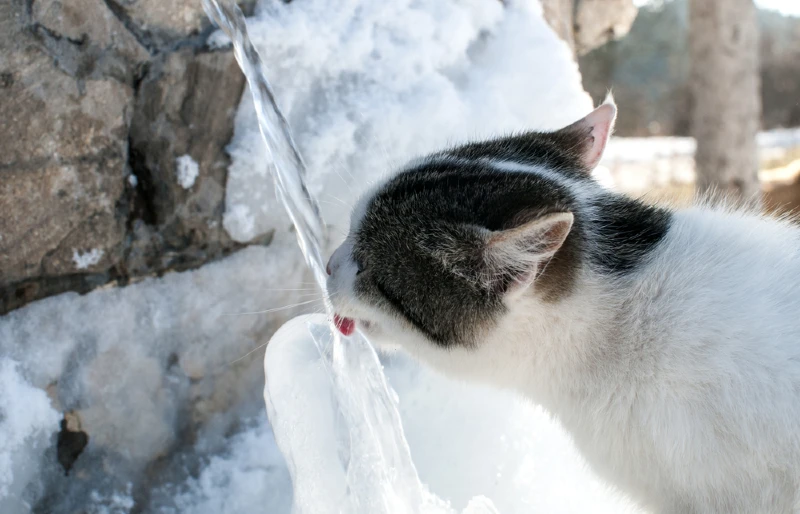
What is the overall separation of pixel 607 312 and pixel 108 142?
4.21ft

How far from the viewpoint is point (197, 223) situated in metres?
2.09

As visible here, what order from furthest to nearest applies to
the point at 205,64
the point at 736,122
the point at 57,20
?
the point at 736,122, the point at 205,64, the point at 57,20

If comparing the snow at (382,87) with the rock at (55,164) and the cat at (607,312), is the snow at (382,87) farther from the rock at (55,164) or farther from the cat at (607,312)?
the cat at (607,312)

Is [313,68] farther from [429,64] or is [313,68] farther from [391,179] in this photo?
[391,179]

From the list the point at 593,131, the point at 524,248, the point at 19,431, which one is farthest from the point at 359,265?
the point at 19,431

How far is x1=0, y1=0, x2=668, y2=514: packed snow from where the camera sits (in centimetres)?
187

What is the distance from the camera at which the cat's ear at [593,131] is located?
170 cm

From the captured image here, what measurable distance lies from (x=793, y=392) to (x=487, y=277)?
1.73ft

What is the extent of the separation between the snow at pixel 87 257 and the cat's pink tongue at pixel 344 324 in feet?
2.33

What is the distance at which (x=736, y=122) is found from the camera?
5746 mm

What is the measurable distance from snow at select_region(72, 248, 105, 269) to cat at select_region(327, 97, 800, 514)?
0.74 metres

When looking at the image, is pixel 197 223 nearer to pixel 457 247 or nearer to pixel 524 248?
pixel 457 247

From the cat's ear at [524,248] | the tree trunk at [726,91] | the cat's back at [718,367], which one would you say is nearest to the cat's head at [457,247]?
the cat's ear at [524,248]

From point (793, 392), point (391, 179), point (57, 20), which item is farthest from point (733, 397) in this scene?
point (57, 20)
